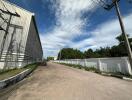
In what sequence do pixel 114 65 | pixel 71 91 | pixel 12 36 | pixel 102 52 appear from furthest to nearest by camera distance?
1. pixel 102 52
2. pixel 12 36
3. pixel 114 65
4. pixel 71 91

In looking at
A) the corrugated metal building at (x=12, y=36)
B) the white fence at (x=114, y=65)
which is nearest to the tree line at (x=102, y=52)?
the white fence at (x=114, y=65)

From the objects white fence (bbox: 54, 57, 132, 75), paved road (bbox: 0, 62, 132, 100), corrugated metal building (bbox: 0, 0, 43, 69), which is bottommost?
paved road (bbox: 0, 62, 132, 100)

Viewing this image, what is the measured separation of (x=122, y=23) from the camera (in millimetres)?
10875

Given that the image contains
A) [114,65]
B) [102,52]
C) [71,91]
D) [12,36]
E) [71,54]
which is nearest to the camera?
[71,91]

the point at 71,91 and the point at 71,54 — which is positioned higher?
the point at 71,54


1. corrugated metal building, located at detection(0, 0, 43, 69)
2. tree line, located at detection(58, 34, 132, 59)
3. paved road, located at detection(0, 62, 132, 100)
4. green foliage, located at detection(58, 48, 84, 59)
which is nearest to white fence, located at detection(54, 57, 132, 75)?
paved road, located at detection(0, 62, 132, 100)

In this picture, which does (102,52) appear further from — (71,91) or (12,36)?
(71,91)

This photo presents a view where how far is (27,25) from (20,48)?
473cm

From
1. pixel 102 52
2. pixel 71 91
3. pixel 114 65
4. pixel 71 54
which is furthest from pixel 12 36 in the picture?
pixel 71 54

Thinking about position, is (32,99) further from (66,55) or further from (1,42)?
(66,55)

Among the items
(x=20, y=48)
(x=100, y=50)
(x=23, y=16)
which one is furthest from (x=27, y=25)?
(x=100, y=50)

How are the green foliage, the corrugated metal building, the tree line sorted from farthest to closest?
the green foliage < the tree line < the corrugated metal building

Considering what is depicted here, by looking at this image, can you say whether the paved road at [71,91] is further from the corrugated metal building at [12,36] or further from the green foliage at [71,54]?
the green foliage at [71,54]

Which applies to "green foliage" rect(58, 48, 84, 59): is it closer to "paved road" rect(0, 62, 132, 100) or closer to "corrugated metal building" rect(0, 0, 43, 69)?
"corrugated metal building" rect(0, 0, 43, 69)
